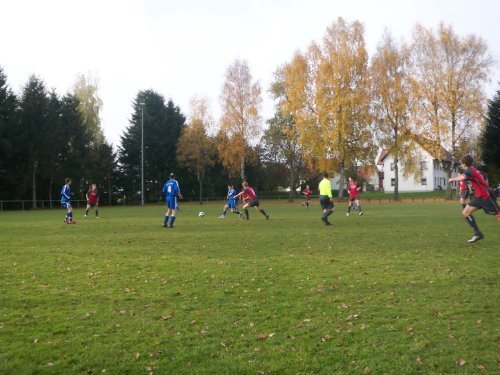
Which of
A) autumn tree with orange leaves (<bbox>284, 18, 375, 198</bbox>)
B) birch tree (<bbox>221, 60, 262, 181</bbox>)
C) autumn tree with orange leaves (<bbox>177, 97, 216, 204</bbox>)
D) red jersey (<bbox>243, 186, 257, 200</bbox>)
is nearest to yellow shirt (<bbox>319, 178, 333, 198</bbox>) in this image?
red jersey (<bbox>243, 186, 257, 200</bbox>)

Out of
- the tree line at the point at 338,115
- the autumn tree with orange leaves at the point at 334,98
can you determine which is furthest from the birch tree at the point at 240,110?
the autumn tree with orange leaves at the point at 334,98

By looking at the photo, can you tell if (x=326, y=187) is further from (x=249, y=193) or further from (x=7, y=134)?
(x=7, y=134)

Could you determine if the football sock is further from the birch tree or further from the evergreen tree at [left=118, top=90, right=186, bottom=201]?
the evergreen tree at [left=118, top=90, right=186, bottom=201]

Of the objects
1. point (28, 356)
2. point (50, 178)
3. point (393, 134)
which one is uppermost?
point (393, 134)

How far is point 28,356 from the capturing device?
4523 mm

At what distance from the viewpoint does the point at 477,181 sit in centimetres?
1182

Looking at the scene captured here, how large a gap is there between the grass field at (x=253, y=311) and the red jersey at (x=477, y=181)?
133 centimetres

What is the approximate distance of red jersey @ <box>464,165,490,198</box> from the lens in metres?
11.7

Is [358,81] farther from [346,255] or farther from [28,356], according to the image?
[28,356]

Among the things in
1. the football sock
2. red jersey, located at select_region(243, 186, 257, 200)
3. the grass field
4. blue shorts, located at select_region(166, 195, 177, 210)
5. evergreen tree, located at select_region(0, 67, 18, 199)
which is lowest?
the grass field

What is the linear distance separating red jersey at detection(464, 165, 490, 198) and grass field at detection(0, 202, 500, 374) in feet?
4.35

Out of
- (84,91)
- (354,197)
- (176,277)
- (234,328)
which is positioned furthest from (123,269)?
(84,91)

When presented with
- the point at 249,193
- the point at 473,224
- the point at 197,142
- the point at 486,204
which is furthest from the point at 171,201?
the point at 197,142

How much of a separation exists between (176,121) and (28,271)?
58.0 m
